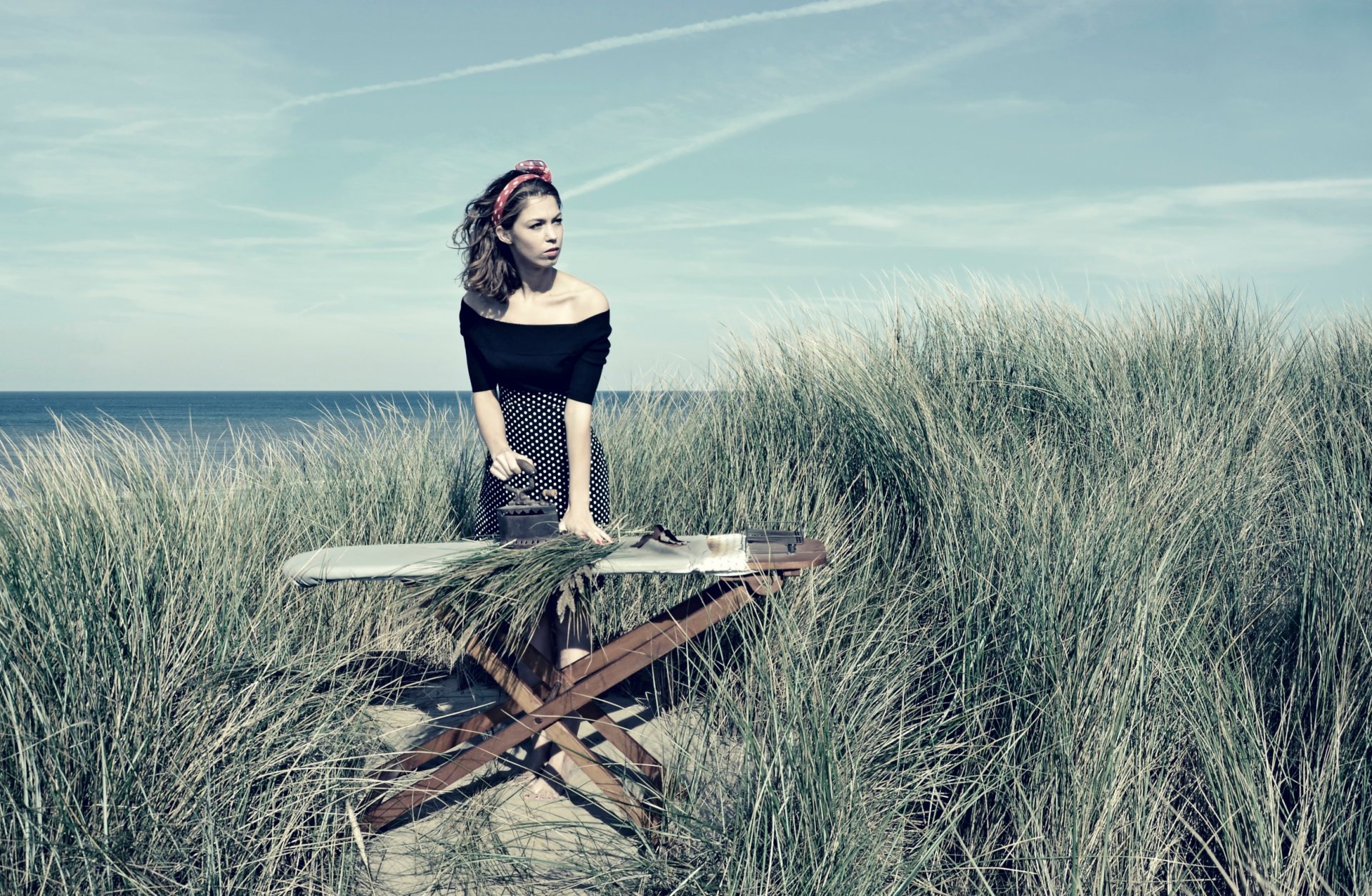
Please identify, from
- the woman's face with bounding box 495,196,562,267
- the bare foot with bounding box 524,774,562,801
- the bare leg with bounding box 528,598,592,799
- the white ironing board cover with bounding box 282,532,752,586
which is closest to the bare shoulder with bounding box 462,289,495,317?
the woman's face with bounding box 495,196,562,267

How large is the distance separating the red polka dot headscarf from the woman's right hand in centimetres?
68

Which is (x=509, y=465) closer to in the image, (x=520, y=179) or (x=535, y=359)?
(x=535, y=359)

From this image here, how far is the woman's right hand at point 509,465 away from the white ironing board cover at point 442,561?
12.7 inches

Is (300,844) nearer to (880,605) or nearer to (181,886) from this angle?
(181,886)

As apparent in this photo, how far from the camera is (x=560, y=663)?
8.07 ft

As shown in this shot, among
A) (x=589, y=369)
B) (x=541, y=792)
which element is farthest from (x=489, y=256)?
A: (x=541, y=792)

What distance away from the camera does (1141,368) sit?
13.4 feet

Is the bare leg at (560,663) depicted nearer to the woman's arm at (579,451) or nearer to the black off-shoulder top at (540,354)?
the woman's arm at (579,451)

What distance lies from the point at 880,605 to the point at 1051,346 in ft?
6.83

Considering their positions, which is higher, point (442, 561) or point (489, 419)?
point (489, 419)

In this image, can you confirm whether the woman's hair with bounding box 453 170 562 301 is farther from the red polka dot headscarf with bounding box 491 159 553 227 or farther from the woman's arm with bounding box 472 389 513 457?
the woman's arm with bounding box 472 389 513 457

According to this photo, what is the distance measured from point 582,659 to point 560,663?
27 cm

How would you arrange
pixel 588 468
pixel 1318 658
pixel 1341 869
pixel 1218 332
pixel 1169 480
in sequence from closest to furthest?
1. pixel 1341 869
2. pixel 1318 658
3. pixel 588 468
4. pixel 1169 480
5. pixel 1218 332

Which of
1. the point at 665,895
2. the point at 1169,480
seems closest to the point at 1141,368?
the point at 1169,480
